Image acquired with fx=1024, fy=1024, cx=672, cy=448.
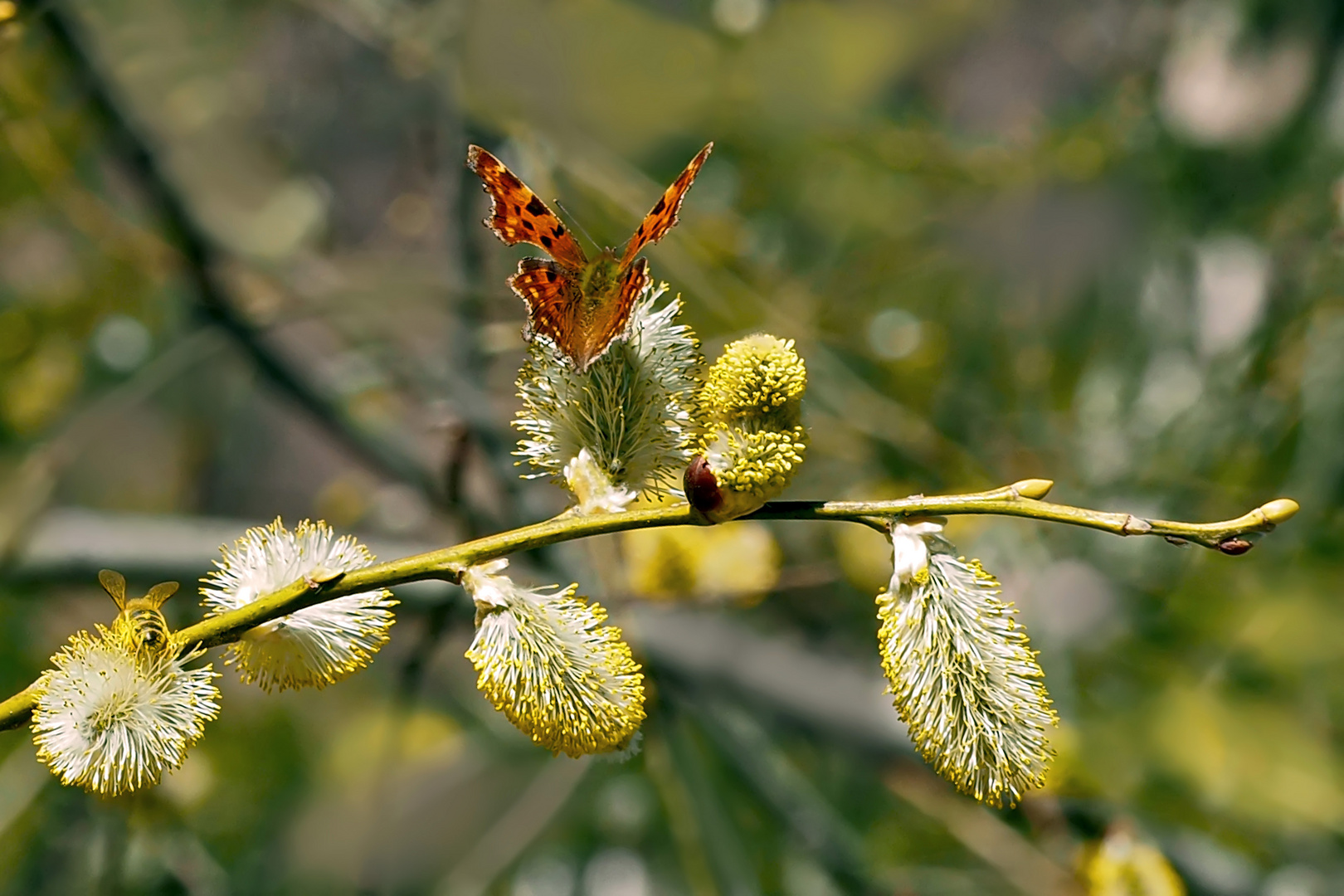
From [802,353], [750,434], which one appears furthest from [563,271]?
[802,353]

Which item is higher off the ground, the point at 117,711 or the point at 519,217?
the point at 519,217

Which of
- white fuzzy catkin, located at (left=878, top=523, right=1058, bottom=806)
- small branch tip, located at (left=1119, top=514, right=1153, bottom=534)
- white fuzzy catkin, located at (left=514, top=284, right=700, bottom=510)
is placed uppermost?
white fuzzy catkin, located at (left=514, top=284, right=700, bottom=510)

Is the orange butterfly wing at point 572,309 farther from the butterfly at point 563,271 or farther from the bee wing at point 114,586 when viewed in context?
the bee wing at point 114,586

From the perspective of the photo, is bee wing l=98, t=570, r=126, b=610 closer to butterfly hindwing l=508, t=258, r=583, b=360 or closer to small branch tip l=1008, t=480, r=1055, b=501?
butterfly hindwing l=508, t=258, r=583, b=360

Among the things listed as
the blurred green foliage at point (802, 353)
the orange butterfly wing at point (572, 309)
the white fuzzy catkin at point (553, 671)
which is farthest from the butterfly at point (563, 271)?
the blurred green foliage at point (802, 353)

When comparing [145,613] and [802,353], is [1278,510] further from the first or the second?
[802,353]

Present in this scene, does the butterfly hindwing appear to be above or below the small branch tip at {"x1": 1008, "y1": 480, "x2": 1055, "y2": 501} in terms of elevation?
above

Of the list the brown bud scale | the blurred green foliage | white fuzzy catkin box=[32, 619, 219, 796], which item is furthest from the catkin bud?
the blurred green foliage
